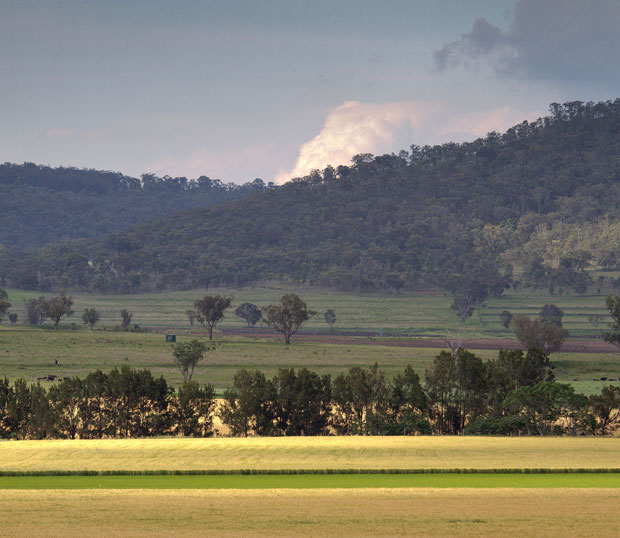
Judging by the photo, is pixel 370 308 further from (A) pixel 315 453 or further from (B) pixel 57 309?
(A) pixel 315 453

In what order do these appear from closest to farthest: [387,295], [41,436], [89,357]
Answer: [41,436] → [89,357] → [387,295]

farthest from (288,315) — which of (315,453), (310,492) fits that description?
(310,492)

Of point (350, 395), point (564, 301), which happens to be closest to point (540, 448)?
point (350, 395)

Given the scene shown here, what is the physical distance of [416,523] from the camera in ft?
76.9

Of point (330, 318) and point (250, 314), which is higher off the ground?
point (250, 314)

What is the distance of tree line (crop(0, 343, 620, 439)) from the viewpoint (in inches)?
1829

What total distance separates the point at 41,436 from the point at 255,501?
23.0 meters

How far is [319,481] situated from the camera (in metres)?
31.5

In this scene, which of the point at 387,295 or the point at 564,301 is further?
the point at 387,295

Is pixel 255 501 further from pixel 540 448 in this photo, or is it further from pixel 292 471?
pixel 540 448

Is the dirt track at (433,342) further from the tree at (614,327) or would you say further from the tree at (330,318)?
the tree at (330,318)

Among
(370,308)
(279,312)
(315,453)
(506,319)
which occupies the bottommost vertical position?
(315,453)

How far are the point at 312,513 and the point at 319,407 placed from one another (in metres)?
24.1

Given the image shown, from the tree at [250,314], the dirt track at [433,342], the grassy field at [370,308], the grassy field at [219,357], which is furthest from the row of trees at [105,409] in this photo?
the tree at [250,314]
